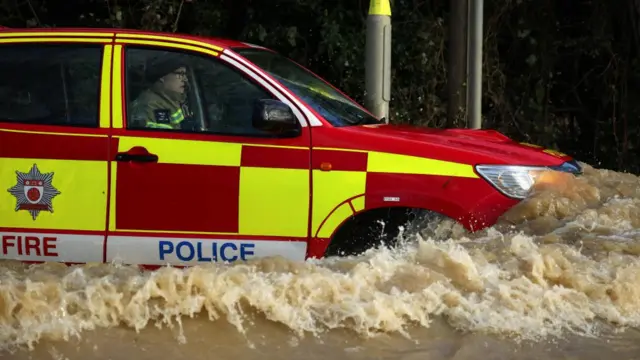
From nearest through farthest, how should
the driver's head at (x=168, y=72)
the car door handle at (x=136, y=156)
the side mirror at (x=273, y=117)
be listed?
the side mirror at (x=273, y=117) → the car door handle at (x=136, y=156) → the driver's head at (x=168, y=72)

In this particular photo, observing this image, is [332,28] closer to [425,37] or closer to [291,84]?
[425,37]

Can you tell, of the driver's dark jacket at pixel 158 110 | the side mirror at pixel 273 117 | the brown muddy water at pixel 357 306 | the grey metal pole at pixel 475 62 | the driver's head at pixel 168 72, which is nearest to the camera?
the brown muddy water at pixel 357 306

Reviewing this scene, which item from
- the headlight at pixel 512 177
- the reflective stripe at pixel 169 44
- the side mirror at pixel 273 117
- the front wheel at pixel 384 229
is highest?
the reflective stripe at pixel 169 44

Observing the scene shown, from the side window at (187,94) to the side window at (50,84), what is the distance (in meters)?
0.20

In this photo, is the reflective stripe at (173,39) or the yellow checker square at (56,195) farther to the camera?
the reflective stripe at (173,39)

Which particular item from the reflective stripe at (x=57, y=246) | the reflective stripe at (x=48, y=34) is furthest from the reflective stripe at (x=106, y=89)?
the reflective stripe at (x=57, y=246)

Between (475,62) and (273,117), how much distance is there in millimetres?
3545

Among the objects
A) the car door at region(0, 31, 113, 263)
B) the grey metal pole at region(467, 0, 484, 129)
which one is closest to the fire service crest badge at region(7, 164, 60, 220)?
the car door at region(0, 31, 113, 263)

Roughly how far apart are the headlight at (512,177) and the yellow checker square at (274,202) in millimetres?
909

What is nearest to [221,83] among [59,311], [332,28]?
[59,311]

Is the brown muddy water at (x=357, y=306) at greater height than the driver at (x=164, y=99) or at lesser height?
lesser

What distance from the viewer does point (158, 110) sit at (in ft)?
16.0

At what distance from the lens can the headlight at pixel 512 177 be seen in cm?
472

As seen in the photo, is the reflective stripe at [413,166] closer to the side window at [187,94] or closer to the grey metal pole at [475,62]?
the side window at [187,94]
